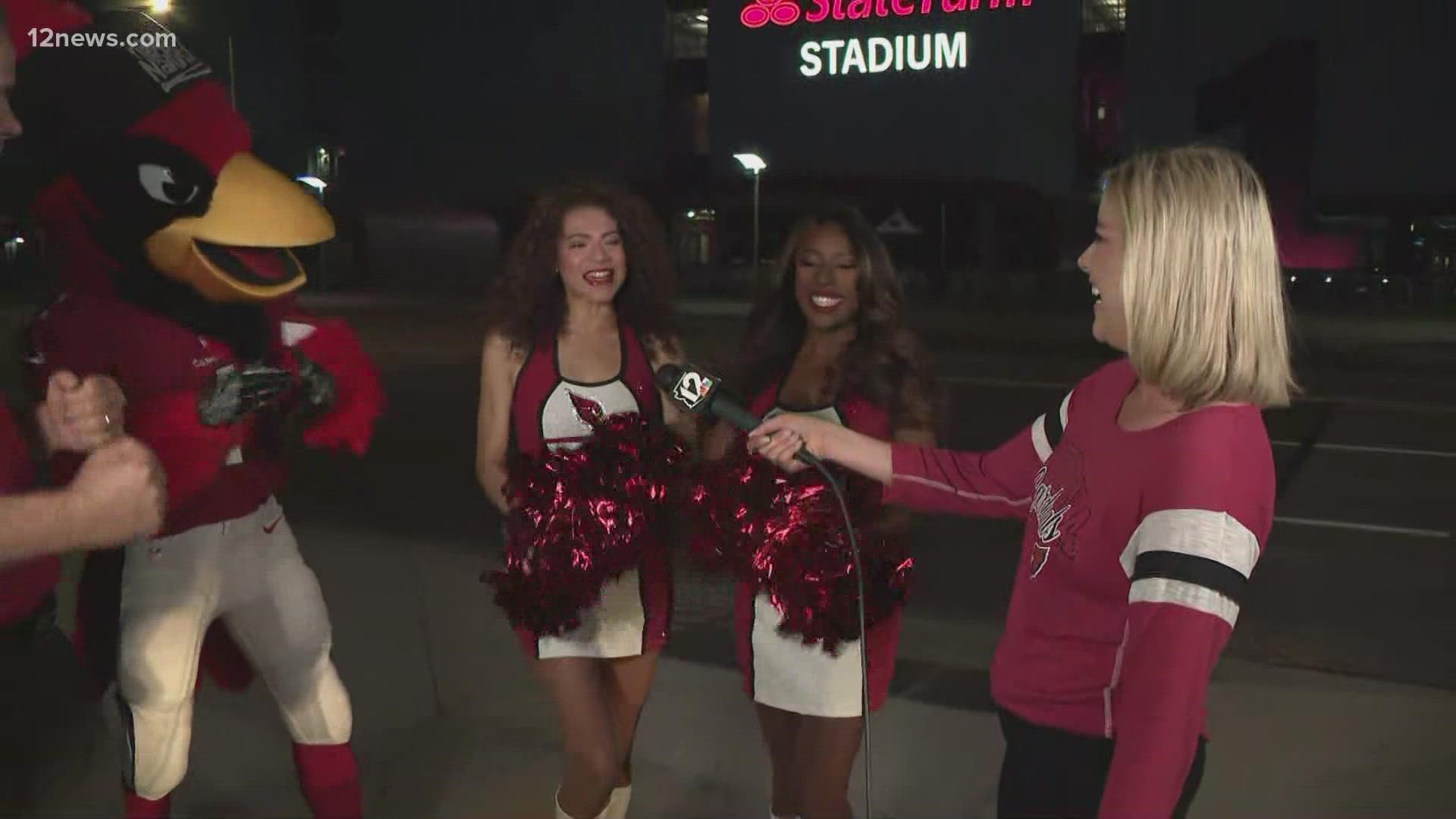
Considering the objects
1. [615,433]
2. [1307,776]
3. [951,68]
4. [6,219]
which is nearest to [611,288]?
[615,433]

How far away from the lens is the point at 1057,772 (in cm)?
167

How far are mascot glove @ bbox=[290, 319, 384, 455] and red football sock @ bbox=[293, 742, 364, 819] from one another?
671 mm

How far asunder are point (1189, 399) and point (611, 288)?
1501 mm

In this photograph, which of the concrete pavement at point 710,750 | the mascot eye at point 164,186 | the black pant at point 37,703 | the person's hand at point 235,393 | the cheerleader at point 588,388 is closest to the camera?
the black pant at point 37,703

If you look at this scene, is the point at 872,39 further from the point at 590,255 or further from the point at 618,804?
the point at 618,804

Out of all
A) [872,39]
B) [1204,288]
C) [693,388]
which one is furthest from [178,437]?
[872,39]

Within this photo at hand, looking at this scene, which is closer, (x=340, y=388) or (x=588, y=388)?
(x=588, y=388)

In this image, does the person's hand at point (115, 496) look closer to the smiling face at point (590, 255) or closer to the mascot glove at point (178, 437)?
the mascot glove at point (178, 437)

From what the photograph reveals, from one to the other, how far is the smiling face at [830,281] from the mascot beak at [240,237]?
1.08 meters

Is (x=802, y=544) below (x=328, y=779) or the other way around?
the other way around

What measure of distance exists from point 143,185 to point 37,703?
1.04 metres

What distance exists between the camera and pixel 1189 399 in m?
1.48

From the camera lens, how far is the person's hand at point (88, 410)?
1733 millimetres

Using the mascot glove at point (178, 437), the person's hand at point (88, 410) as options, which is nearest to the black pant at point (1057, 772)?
the person's hand at point (88, 410)
